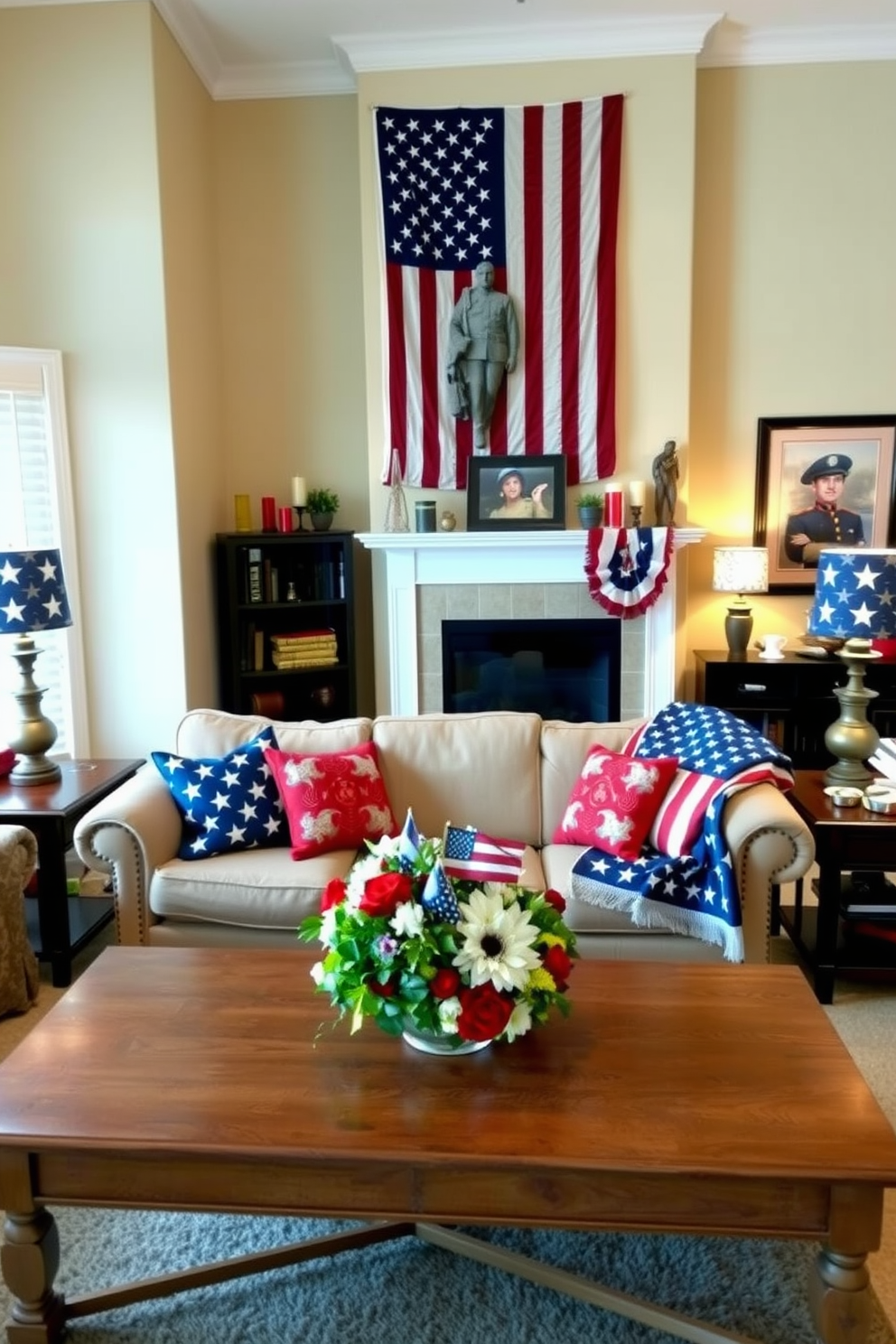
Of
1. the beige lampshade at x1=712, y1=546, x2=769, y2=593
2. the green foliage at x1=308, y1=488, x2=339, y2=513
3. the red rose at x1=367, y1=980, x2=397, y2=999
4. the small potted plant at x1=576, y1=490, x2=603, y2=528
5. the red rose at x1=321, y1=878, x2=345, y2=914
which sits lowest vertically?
the red rose at x1=367, y1=980, x2=397, y2=999

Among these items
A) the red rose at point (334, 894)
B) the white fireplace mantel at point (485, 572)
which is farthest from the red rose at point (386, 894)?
the white fireplace mantel at point (485, 572)

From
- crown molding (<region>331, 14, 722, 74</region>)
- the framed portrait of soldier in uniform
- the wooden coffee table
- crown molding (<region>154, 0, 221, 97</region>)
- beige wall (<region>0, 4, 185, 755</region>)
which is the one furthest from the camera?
the framed portrait of soldier in uniform

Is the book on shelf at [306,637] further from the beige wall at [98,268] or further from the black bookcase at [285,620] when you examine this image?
the beige wall at [98,268]

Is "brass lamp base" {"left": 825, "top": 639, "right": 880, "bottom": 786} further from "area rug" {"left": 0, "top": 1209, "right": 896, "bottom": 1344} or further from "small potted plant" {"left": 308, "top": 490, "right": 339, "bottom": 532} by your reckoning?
"small potted plant" {"left": 308, "top": 490, "right": 339, "bottom": 532}

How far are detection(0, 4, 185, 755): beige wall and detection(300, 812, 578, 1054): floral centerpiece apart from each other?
294 cm

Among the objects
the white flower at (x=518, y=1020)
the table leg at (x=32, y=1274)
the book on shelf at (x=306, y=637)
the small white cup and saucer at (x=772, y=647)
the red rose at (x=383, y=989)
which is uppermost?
the book on shelf at (x=306, y=637)

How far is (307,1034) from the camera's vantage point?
198 centimetres

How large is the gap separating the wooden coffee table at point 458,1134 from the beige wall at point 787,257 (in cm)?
380

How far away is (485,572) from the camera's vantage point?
4.98m

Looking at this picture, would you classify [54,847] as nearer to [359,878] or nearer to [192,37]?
[359,878]

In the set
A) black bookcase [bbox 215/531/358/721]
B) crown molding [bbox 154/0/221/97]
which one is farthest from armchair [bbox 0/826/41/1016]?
crown molding [bbox 154/0/221/97]

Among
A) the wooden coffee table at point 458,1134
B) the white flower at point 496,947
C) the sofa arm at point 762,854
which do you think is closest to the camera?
the wooden coffee table at point 458,1134

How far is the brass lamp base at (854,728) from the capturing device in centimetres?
323

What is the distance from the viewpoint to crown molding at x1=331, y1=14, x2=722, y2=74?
4.57 metres
